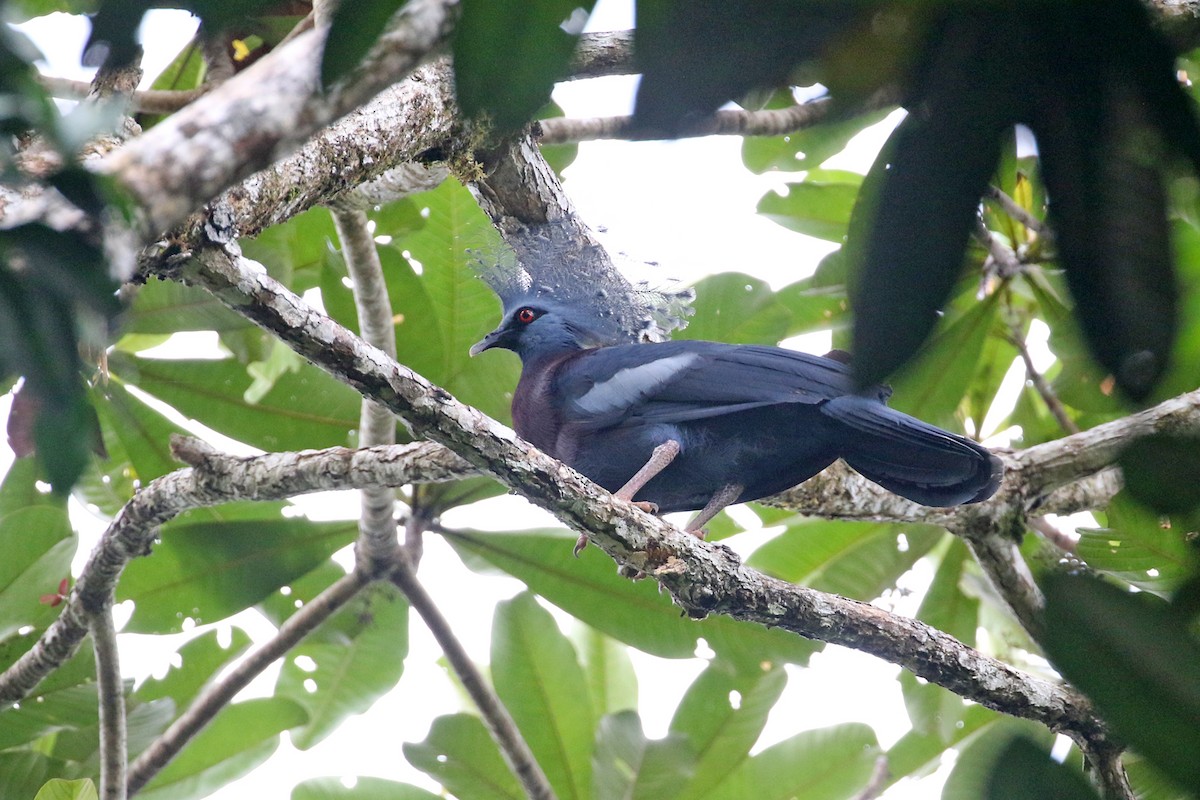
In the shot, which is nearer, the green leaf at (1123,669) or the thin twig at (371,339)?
the green leaf at (1123,669)

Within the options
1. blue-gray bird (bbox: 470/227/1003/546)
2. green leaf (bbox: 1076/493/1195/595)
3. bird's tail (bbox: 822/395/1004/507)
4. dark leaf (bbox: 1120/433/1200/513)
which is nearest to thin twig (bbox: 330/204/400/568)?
blue-gray bird (bbox: 470/227/1003/546)

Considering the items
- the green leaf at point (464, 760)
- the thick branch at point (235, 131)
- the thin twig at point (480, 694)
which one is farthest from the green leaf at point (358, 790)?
the thick branch at point (235, 131)

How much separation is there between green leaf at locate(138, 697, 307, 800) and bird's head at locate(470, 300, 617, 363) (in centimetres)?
157

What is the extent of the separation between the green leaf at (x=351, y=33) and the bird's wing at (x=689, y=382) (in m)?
2.39

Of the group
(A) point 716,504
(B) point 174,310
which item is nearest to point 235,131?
(A) point 716,504

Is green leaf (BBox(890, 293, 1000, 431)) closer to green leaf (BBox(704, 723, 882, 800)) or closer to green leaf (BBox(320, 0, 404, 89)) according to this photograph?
green leaf (BBox(704, 723, 882, 800))

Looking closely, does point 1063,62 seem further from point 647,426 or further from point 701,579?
point 647,426

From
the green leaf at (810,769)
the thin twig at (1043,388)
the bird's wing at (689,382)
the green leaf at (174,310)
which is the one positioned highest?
the green leaf at (174,310)

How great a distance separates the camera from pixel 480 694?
3539 mm

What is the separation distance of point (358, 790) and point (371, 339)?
1.66 meters

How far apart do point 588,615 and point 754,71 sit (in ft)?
10.9

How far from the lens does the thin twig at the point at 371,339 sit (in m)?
3.17

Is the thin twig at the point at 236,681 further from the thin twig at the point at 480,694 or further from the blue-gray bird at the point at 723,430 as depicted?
the blue-gray bird at the point at 723,430

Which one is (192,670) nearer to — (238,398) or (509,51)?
→ (238,398)
